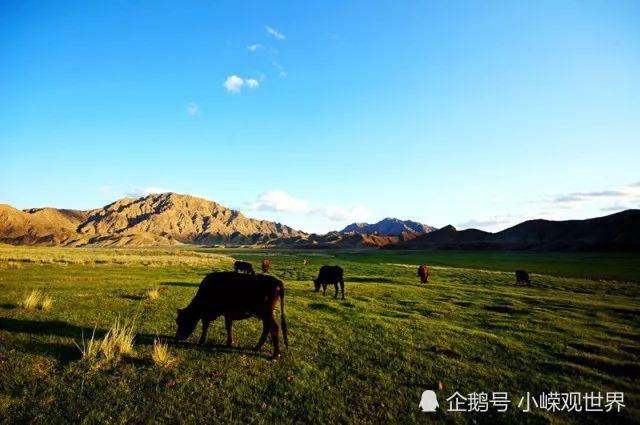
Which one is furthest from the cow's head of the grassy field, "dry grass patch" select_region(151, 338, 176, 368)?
"dry grass patch" select_region(151, 338, 176, 368)

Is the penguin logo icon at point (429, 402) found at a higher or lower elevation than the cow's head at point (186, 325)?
lower

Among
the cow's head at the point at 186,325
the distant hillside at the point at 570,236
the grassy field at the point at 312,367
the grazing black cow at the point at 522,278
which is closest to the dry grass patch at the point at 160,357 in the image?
the grassy field at the point at 312,367

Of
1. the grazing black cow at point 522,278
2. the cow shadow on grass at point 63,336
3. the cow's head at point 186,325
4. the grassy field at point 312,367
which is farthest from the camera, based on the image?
the grazing black cow at point 522,278

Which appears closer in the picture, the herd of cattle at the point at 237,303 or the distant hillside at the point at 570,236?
the herd of cattle at the point at 237,303

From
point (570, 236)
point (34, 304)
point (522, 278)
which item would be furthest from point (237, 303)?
point (570, 236)

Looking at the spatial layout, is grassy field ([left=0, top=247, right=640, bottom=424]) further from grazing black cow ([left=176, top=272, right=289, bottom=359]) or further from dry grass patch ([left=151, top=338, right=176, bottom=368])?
grazing black cow ([left=176, top=272, right=289, bottom=359])

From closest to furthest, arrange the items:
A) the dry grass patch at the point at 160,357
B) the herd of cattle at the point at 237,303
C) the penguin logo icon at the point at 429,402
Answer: the penguin logo icon at the point at 429,402
the dry grass patch at the point at 160,357
the herd of cattle at the point at 237,303

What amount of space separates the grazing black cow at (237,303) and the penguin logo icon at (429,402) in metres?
4.16

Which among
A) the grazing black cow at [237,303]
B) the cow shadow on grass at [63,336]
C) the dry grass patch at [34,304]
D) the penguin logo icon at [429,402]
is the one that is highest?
the grazing black cow at [237,303]

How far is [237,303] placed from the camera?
10188 mm

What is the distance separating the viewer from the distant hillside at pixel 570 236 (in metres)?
122

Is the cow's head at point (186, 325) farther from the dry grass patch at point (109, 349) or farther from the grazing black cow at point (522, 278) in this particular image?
the grazing black cow at point (522, 278)

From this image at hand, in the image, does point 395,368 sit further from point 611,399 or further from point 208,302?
point 208,302

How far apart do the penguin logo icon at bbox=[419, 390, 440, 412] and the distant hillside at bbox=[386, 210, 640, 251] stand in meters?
144
